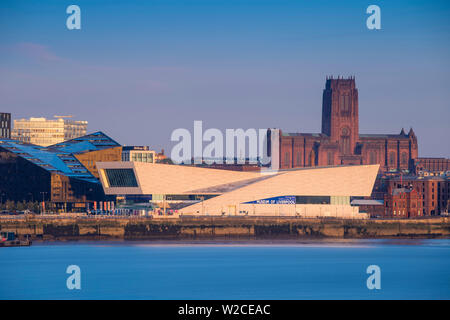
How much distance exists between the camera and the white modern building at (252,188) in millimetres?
124562

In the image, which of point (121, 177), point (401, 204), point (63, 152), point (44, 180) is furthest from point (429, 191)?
point (44, 180)

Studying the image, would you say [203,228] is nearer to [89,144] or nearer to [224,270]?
[224,270]

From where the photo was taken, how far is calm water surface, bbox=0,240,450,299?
2648 inches

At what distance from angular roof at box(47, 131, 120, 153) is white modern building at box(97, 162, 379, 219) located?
58.7 ft

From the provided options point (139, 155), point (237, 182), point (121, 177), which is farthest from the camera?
point (139, 155)

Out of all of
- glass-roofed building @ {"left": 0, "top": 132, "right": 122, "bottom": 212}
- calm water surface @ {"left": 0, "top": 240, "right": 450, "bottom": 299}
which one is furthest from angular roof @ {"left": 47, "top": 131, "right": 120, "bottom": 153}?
calm water surface @ {"left": 0, "top": 240, "right": 450, "bottom": 299}

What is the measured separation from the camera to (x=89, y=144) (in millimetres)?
147250

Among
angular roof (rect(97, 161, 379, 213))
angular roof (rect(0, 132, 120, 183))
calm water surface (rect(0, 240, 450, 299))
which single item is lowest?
calm water surface (rect(0, 240, 450, 299))

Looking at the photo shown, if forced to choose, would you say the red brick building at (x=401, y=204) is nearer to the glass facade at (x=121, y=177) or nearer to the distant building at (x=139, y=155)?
the glass facade at (x=121, y=177)

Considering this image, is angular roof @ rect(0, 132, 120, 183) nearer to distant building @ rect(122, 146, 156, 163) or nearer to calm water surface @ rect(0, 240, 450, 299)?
distant building @ rect(122, 146, 156, 163)

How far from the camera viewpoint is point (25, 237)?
106188 millimetres

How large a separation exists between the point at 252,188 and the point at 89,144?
31854mm
